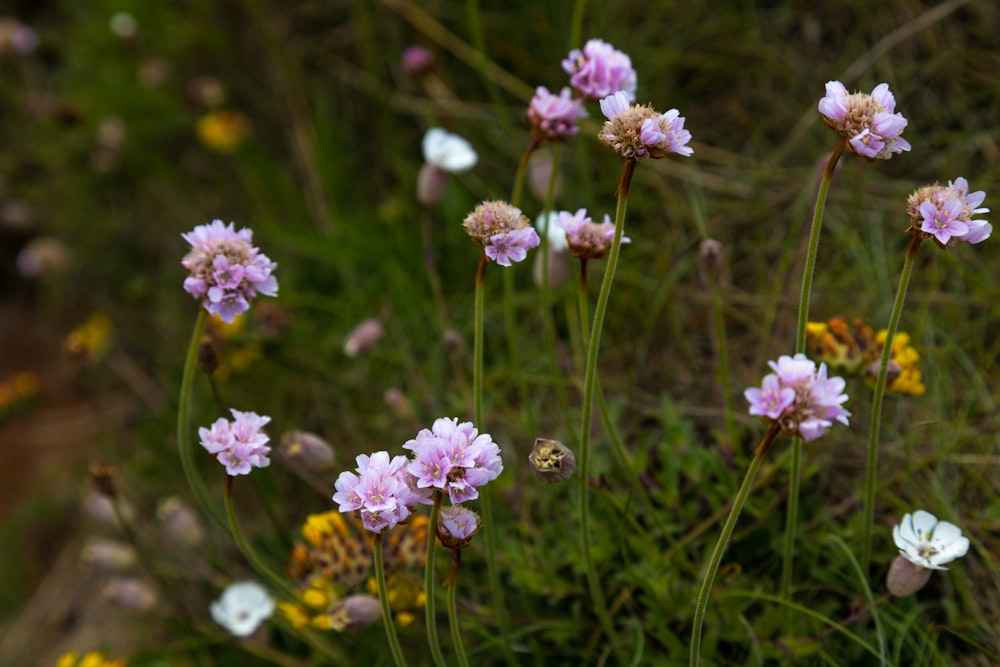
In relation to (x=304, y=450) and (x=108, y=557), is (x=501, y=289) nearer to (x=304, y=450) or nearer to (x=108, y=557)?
(x=304, y=450)

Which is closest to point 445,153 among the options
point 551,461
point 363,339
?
point 363,339

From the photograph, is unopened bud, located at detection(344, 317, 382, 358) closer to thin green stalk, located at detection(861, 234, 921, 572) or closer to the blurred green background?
the blurred green background

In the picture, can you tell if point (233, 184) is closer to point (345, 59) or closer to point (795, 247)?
point (345, 59)

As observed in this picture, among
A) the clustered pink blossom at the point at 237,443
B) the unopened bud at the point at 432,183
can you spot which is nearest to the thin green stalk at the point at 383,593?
the clustered pink blossom at the point at 237,443

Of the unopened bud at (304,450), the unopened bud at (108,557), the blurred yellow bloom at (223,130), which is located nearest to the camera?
the unopened bud at (304,450)

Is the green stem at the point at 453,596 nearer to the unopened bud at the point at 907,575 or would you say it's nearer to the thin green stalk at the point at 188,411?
the thin green stalk at the point at 188,411

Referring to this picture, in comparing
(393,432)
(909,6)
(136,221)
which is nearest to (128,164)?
(136,221)

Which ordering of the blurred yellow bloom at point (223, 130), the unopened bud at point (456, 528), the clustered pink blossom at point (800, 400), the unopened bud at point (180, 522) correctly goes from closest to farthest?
the clustered pink blossom at point (800, 400)
the unopened bud at point (456, 528)
the unopened bud at point (180, 522)
the blurred yellow bloom at point (223, 130)
